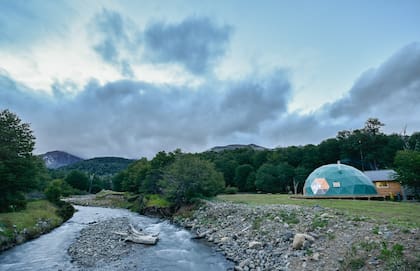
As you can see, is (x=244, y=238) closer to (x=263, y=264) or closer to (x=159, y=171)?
(x=263, y=264)

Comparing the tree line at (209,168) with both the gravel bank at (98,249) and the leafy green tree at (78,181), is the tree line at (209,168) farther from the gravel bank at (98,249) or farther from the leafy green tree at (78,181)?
the gravel bank at (98,249)

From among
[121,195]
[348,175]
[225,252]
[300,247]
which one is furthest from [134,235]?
[121,195]

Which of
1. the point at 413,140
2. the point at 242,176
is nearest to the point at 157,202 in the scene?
the point at 242,176

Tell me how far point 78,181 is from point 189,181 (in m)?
64.7

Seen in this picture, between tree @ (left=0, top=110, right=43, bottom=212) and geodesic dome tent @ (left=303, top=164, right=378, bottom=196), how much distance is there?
3039 cm

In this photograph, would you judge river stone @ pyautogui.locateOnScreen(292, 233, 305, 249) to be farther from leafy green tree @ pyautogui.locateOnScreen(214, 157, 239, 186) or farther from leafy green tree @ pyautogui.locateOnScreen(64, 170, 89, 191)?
leafy green tree @ pyautogui.locateOnScreen(64, 170, 89, 191)

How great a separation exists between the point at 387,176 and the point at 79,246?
37.9 m

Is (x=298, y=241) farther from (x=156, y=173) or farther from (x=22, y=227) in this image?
(x=156, y=173)

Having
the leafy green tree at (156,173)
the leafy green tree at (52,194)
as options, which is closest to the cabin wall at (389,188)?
the leafy green tree at (156,173)

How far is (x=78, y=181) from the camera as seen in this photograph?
264 feet

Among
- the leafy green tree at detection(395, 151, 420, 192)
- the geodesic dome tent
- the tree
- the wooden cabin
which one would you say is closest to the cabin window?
the wooden cabin

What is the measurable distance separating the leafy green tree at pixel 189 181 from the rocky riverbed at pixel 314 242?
13.1 metres

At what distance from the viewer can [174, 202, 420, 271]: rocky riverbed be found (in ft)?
26.4

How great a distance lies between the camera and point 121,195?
57.7m
